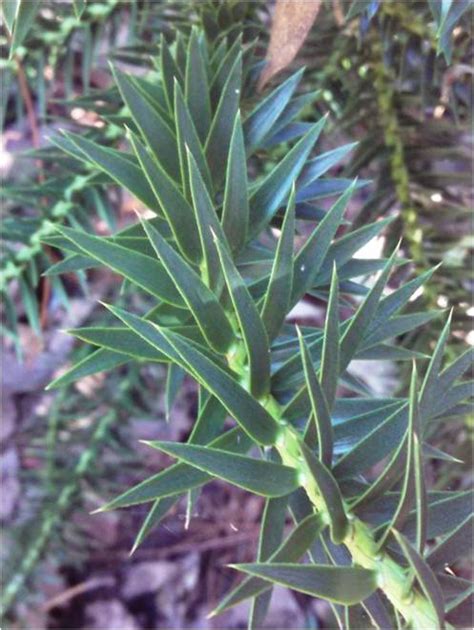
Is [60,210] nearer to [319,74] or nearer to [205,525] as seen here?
[319,74]

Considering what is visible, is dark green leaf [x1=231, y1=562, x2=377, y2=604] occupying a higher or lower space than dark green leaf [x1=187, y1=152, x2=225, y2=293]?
lower

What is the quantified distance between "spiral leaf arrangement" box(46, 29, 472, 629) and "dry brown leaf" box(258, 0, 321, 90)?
9 centimetres

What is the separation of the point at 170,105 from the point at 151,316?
0.80 ft

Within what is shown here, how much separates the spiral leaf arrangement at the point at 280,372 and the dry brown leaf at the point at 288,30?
87 millimetres

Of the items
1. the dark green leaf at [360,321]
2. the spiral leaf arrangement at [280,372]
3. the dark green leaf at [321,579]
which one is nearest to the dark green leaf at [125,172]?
the spiral leaf arrangement at [280,372]

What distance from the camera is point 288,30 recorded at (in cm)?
75

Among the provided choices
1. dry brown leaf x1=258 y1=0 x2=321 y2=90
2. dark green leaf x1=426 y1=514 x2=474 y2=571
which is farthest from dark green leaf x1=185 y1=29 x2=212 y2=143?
dark green leaf x1=426 y1=514 x2=474 y2=571

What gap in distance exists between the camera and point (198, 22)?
0.88 meters

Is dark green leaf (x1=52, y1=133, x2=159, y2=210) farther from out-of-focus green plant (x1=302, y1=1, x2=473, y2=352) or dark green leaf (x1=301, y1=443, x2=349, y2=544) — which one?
out-of-focus green plant (x1=302, y1=1, x2=473, y2=352)

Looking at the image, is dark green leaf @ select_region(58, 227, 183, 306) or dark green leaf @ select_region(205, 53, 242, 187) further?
dark green leaf @ select_region(205, 53, 242, 187)

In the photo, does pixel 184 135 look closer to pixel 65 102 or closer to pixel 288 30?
pixel 288 30

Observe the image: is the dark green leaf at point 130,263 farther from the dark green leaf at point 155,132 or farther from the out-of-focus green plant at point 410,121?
the out-of-focus green plant at point 410,121

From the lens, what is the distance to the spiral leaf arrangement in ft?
1.38


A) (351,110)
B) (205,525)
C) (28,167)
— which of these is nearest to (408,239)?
(351,110)
